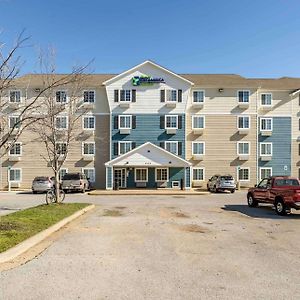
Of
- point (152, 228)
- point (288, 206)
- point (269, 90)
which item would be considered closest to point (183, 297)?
point (152, 228)

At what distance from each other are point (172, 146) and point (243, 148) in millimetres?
8233

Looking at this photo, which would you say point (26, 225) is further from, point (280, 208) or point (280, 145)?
point (280, 145)

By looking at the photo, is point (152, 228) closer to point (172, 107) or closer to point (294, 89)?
point (172, 107)

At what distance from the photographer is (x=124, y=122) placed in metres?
41.7

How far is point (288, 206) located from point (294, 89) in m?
30.3

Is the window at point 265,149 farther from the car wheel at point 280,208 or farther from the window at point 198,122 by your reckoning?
the car wheel at point 280,208

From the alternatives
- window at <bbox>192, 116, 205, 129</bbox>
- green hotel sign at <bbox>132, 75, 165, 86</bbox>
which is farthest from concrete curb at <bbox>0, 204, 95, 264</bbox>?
window at <bbox>192, 116, 205, 129</bbox>

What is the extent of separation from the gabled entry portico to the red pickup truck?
1850 cm

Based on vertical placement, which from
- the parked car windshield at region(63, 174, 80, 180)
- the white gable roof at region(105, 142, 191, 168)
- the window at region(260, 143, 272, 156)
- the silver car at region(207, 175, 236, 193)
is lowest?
the silver car at region(207, 175, 236, 193)

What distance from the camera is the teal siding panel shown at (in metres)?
42.9

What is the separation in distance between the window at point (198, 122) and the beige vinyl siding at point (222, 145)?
1.17 feet

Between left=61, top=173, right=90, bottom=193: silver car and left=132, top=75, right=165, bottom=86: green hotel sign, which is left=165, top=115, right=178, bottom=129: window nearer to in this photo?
left=132, top=75, right=165, bottom=86: green hotel sign

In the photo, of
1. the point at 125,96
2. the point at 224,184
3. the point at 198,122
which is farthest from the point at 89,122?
the point at 224,184

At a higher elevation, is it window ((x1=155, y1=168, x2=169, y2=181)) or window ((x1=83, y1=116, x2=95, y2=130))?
window ((x1=83, y1=116, x2=95, y2=130))
